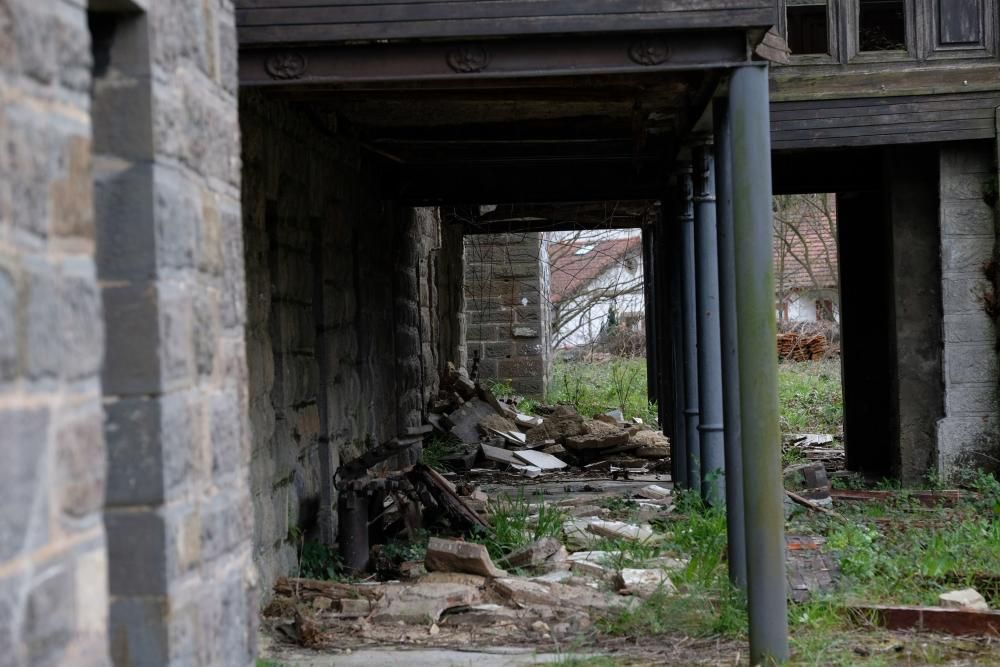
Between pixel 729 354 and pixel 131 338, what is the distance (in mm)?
3365

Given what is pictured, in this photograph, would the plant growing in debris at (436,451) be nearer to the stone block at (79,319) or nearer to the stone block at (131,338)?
the stone block at (131,338)

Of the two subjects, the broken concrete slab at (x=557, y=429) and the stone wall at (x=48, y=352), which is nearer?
the stone wall at (x=48, y=352)

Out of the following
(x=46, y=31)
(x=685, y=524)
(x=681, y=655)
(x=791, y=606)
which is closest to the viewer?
(x=46, y=31)

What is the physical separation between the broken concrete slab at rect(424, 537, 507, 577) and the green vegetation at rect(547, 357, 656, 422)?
9.09 meters

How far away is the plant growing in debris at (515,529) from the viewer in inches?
268

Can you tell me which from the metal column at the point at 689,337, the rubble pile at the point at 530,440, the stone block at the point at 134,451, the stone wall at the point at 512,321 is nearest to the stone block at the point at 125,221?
the stone block at the point at 134,451

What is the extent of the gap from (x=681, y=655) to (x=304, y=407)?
279 cm

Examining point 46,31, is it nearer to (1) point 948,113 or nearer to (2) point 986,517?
(2) point 986,517

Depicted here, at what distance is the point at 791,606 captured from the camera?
5.38 m

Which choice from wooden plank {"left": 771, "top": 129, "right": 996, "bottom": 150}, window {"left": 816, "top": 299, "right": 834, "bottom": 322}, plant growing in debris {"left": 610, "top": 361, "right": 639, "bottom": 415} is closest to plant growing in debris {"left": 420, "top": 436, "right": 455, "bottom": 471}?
plant growing in debris {"left": 610, "top": 361, "right": 639, "bottom": 415}

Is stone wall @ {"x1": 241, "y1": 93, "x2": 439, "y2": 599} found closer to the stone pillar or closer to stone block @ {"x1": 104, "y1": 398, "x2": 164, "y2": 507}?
the stone pillar

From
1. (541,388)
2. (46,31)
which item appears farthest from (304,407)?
(541,388)

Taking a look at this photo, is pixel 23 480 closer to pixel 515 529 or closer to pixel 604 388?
pixel 515 529

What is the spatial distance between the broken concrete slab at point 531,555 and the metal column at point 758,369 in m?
1.95
